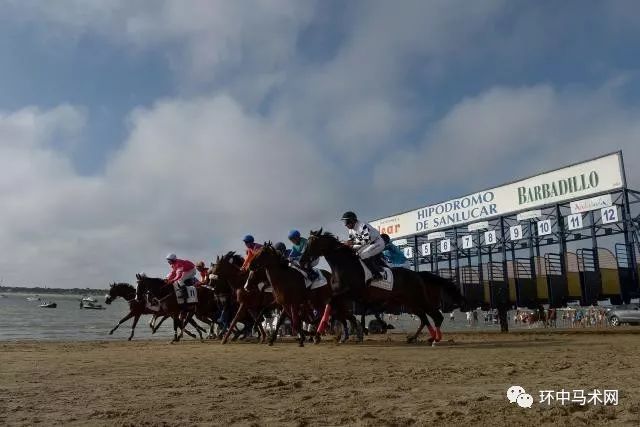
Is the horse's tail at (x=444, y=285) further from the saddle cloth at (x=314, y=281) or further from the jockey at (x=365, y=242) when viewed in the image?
the saddle cloth at (x=314, y=281)

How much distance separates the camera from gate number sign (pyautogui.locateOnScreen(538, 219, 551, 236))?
34719mm

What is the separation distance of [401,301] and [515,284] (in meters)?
14.9

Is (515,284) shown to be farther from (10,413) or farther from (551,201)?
(10,413)

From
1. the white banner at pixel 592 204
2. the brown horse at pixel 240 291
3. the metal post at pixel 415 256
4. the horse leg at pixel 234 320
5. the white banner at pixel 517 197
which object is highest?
the white banner at pixel 517 197

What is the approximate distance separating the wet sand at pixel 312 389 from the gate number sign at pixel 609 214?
932 inches

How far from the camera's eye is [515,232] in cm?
3719

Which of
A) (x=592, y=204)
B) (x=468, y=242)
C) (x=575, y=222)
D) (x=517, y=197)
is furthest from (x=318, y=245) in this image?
(x=468, y=242)

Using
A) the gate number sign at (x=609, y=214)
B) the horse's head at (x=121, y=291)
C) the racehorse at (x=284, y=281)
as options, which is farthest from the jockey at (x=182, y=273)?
the gate number sign at (x=609, y=214)

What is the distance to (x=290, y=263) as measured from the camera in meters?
13.8

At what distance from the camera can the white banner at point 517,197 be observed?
31.2 m

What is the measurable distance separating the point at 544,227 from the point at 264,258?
27301 millimetres

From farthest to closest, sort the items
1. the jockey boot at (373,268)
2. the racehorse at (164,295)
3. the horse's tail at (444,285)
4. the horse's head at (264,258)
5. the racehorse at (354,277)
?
the racehorse at (164,295), the horse's tail at (444,285), the horse's head at (264,258), the jockey boot at (373,268), the racehorse at (354,277)

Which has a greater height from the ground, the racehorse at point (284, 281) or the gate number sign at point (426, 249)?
the gate number sign at point (426, 249)

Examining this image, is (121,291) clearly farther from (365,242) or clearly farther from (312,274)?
(365,242)
